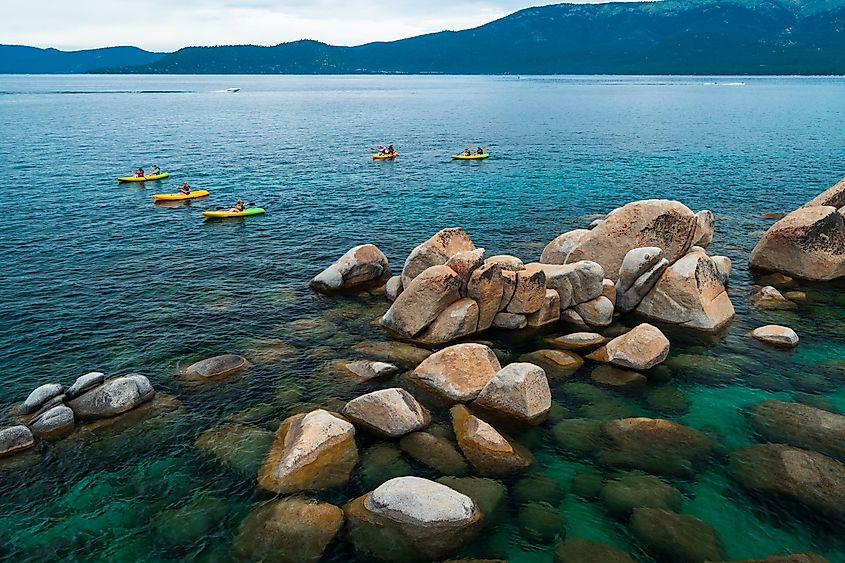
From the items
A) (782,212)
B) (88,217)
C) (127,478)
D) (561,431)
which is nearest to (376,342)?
(561,431)

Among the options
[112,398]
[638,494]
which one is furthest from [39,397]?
[638,494]

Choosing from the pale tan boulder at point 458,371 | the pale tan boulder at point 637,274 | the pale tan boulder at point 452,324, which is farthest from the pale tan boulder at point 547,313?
the pale tan boulder at point 458,371

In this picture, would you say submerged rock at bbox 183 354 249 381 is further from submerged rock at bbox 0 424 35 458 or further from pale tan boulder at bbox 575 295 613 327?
pale tan boulder at bbox 575 295 613 327

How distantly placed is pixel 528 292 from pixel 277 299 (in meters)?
14.3

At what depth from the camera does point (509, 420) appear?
20875 millimetres

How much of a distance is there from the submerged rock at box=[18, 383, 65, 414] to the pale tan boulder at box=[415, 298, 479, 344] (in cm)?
1501

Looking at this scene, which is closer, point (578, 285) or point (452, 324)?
point (452, 324)

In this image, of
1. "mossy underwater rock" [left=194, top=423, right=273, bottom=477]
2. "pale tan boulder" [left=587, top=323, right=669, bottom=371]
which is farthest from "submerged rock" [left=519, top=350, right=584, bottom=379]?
"mossy underwater rock" [left=194, top=423, right=273, bottom=477]

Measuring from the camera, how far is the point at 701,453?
18984 millimetres

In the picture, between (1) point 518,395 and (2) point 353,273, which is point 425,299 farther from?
Answer: (1) point 518,395

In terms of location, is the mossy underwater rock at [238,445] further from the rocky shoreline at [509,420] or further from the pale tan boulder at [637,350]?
the pale tan boulder at [637,350]

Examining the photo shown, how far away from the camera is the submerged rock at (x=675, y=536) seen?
48.4 feet

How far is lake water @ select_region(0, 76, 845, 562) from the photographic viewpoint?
647 inches

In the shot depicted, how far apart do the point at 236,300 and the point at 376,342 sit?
1010cm
